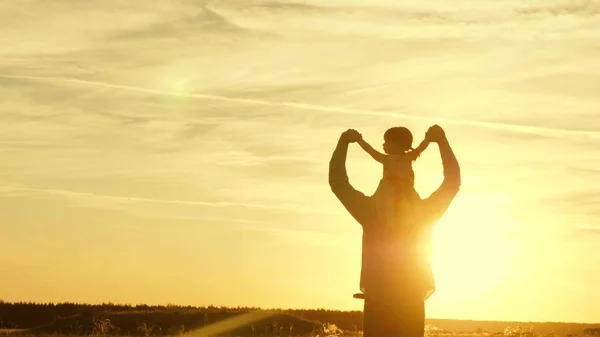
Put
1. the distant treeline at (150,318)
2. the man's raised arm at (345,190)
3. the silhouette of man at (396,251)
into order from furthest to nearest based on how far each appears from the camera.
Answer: the distant treeline at (150,318) → the man's raised arm at (345,190) → the silhouette of man at (396,251)

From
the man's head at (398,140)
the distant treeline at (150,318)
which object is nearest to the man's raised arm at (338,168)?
the man's head at (398,140)

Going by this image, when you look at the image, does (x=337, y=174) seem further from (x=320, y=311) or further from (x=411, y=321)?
(x=320, y=311)

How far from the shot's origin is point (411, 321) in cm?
759

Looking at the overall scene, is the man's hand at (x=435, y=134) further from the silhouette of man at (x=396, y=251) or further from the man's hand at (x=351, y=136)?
the man's hand at (x=351, y=136)

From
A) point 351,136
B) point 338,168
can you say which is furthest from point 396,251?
point 351,136

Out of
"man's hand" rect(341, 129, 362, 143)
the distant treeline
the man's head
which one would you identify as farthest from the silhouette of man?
the distant treeline

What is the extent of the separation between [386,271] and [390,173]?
0.77 metres

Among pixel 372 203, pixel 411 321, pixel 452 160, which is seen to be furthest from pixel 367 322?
pixel 452 160

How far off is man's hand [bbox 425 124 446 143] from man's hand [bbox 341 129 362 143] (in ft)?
1.86

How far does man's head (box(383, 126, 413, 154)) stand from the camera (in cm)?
774

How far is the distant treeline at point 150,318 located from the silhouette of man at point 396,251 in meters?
24.3

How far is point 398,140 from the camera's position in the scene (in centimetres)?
779

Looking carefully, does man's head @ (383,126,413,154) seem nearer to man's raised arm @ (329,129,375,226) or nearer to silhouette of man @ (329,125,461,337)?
silhouette of man @ (329,125,461,337)

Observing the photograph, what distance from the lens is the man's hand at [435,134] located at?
7.75m
